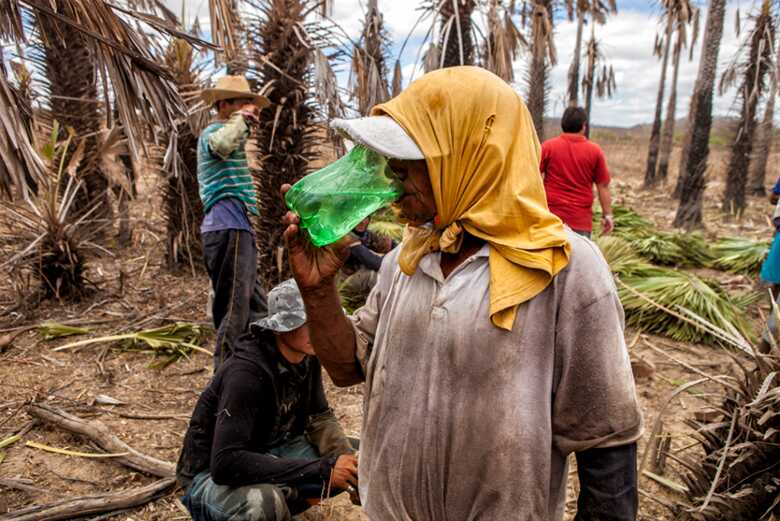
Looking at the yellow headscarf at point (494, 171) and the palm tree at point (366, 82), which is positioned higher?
the palm tree at point (366, 82)

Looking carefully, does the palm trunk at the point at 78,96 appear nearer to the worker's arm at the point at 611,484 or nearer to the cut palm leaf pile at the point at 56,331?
the cut palm leaf pile at the point at 56,331

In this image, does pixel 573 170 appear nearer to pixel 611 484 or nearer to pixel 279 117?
pixel 279 117

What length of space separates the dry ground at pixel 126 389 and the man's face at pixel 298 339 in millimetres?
820

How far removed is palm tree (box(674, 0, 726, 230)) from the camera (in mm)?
9688

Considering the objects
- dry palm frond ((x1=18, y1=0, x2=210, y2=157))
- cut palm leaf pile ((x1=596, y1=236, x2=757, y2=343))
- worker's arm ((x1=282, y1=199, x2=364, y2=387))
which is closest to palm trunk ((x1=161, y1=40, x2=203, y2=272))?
dry palm frond ((x1=18, y1=0, x2=210, y2=157))

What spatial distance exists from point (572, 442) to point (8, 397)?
13.5ft

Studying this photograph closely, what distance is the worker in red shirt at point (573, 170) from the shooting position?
17.3 feet

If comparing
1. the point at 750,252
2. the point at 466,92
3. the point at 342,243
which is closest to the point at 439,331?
the point at 342,243

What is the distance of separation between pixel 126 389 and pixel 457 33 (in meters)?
4.92

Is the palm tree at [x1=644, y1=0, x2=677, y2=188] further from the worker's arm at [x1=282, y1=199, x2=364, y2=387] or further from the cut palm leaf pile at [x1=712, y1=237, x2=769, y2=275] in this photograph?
the worker's arm at [x1=282, y1=199, x2=364, y2=387]

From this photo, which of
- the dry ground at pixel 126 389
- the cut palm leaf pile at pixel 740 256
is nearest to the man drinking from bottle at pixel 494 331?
the dry ground at pixel 126 389

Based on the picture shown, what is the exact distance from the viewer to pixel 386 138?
1132 mm

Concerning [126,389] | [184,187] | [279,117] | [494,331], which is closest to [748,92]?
[279,117]

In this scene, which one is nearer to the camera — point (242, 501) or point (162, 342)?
point (242, 501)
